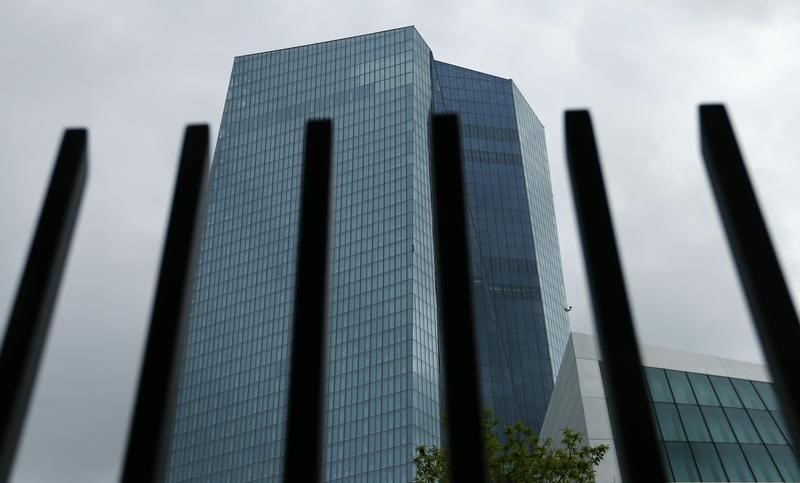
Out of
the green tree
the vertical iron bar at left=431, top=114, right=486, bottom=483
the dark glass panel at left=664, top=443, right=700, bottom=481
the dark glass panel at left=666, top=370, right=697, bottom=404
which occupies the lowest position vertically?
the vertical iron bar at left=431, top=114, right=486, bottom=483

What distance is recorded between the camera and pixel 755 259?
3.99 metres

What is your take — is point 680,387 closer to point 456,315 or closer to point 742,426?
point 742,426

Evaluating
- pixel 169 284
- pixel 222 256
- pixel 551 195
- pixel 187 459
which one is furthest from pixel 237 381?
pixel 169 284

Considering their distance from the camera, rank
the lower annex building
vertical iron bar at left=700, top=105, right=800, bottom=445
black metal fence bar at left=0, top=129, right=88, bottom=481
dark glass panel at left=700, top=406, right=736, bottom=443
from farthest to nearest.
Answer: dark glass panel at left=700, top=406, right=736, bottom=443 < the lower annex building < black metal fence bar at left=0, top=129, right=88, bottom=481 < vertical iron bar at left=700, top=105, right=800, bottom=445

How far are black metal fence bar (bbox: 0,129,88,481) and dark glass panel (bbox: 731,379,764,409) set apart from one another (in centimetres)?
2696

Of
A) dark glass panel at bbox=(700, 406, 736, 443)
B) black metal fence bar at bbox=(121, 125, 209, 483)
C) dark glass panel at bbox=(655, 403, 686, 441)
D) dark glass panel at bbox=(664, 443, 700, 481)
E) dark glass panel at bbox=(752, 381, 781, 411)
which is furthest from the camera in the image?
Result: dark glass panel at bbox=(752, 381, 781, 411)

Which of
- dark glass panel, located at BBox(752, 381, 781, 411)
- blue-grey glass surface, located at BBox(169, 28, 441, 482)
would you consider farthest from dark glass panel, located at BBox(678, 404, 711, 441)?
blue-grey glass surface, located at BBox(169, 28, 441, 482)

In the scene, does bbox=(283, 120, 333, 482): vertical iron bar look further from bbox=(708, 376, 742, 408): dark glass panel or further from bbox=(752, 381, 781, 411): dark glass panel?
bbox=(752, 381, 781, 411): dark glass panel

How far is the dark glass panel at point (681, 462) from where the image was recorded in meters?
22.9

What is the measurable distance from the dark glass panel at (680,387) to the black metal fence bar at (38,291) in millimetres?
24664

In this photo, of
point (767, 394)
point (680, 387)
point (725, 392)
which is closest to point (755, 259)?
point (680, 387)

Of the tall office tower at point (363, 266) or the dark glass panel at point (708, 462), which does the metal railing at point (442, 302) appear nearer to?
the dark glass panel at point (708, 462)

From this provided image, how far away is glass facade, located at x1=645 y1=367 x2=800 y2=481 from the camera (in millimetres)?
23469

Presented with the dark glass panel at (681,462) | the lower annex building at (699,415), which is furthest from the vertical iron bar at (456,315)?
the dark glass panel at (681,462)
